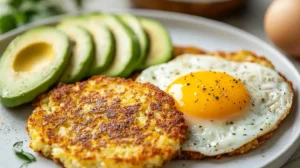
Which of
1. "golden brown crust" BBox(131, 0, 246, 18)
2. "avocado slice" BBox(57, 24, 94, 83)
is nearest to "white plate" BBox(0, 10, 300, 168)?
"golden brown crust" BBox(131, 0, 246, 18)

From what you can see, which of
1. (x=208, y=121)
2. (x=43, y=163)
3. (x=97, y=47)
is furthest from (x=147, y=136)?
(x=97, y=47)

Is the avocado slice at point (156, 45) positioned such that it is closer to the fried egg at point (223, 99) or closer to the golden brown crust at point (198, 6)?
the fried egg at point (223, 99)

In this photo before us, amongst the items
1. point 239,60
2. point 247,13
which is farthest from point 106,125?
point 247,13

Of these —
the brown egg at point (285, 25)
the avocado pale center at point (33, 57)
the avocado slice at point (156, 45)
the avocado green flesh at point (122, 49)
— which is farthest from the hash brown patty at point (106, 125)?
the brown egg at point (285, 25)

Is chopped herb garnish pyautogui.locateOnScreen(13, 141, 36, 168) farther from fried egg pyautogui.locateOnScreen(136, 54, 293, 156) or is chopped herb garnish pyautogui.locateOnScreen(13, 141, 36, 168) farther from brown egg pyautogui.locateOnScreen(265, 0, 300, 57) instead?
brown egg pyautogui.locateOnScreen(265, 0, 300, 57)

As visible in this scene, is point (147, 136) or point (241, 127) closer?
point (147, 136)

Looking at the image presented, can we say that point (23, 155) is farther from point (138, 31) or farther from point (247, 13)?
point (247, 13)

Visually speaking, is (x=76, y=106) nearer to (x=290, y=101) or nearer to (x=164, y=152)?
(x=164, y=152)
